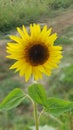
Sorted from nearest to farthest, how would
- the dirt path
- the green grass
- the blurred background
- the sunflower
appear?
the sunflower → the blurred background → the dirt path → the green grass

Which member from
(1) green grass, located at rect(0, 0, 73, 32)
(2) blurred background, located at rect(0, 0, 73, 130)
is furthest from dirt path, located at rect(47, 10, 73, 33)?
(1) green grass, located at rect(0, 0, 73, 32)

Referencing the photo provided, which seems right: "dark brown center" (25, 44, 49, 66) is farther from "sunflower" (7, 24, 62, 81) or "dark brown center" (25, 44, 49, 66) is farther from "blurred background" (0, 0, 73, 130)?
"blurred background" (0, 0, 73, 130)

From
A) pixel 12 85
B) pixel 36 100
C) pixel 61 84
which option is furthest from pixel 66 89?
pixel 36 100

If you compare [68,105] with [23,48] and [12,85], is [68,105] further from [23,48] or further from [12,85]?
[12,85]

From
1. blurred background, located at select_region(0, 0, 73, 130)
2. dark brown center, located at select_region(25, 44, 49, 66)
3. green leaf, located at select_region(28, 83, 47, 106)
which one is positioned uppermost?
blurred background, located at select_region(0, 0, 73, 130)

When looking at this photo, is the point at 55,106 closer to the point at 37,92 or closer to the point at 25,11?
the point at 37,92

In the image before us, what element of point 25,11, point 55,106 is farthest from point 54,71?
point 25,11
